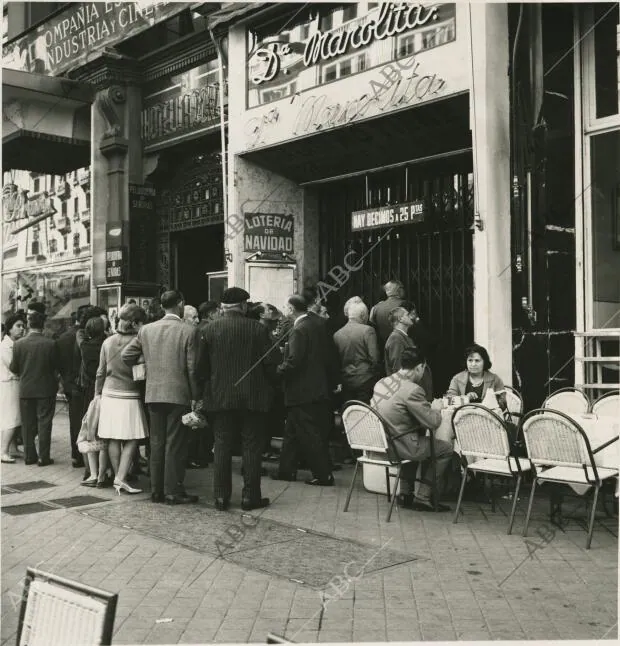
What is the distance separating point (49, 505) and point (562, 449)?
4.61 m

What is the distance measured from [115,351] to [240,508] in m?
2.00

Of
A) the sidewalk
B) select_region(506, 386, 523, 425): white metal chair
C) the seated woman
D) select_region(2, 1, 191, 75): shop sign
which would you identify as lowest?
the sidewalk

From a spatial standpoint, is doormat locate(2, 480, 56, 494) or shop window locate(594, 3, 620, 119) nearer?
doormat locate(2, 480, 56, 494)

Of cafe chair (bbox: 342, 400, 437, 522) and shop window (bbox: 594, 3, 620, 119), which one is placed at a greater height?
shop window (bbox: 594, 3, 620, 119)

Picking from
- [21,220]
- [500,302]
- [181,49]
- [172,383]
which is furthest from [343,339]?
[21,220]

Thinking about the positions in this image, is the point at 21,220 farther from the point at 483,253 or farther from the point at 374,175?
the point at 483,253

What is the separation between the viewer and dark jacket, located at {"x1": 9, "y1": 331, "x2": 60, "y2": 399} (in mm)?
9266

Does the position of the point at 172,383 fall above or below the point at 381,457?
above

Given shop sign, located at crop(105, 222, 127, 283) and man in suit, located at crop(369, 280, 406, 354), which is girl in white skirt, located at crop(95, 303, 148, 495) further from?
shop sign, located at crop(105, 222, 127, 283)

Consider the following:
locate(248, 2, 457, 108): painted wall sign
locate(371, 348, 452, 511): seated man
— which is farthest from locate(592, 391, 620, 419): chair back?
locate(248, 2, 457, 108): painted wall sign

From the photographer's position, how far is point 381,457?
7000 mm

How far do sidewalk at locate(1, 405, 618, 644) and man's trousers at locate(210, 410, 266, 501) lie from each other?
0.83 ft

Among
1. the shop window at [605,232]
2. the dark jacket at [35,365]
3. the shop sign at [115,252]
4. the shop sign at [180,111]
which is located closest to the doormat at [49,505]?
the dark jacket at [35,365]

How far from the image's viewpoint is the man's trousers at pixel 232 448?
6852 mm
